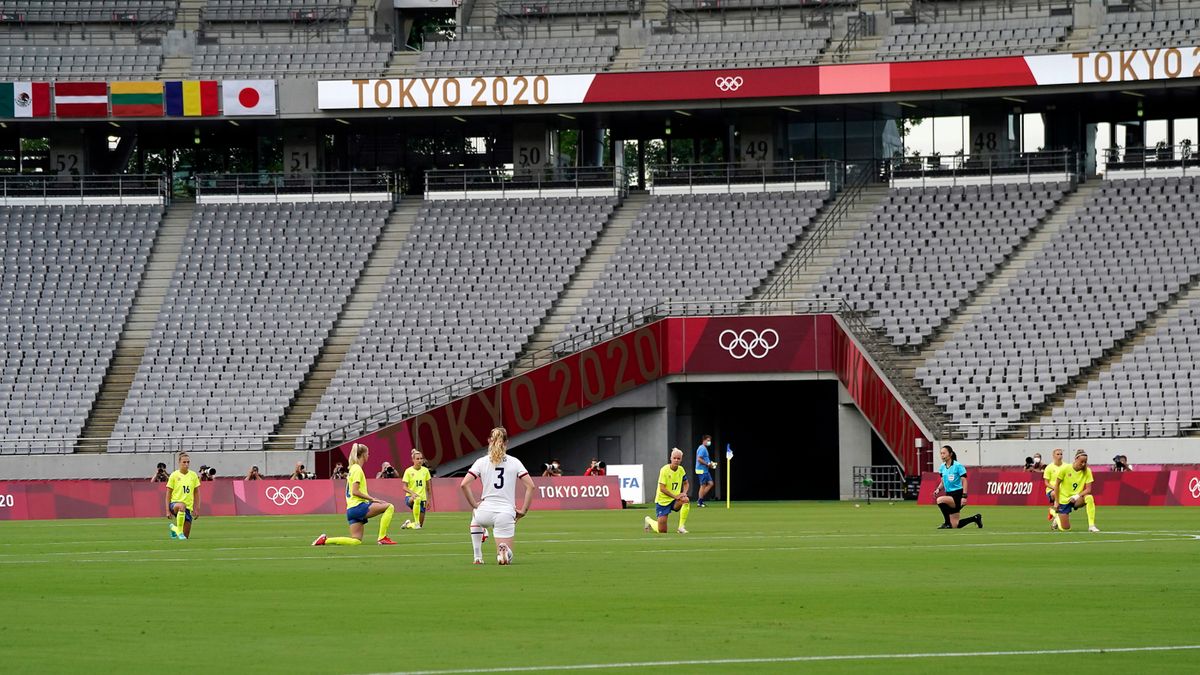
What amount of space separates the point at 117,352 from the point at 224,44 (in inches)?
597

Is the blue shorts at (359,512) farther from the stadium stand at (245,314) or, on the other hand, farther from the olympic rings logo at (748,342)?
the olympic rings logo at (748,342)

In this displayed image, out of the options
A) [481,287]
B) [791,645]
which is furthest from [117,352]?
[791,645]

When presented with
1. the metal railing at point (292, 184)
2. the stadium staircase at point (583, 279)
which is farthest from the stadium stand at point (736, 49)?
the metal railing at point (292, 184)

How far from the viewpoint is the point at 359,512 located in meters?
30.4

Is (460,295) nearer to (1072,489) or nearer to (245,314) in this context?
(245,314)

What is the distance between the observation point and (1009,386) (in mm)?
53094

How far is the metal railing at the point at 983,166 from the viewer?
64938 millimetres

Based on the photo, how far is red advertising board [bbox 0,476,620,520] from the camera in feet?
152

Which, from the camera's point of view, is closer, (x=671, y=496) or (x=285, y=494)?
(x=671, y=496)

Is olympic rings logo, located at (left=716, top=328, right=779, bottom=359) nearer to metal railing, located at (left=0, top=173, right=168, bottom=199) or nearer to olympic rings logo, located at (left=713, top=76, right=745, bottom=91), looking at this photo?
olympic rings logo, located at (left=713, top=76, right=745, bottom=91)

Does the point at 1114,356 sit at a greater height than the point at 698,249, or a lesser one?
lesser

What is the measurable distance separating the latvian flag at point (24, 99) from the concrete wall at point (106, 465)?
1726 cm

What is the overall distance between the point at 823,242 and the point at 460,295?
12224 mm

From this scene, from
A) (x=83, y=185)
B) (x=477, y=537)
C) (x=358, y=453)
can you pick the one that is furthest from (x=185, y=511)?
(x=83, y=185)
